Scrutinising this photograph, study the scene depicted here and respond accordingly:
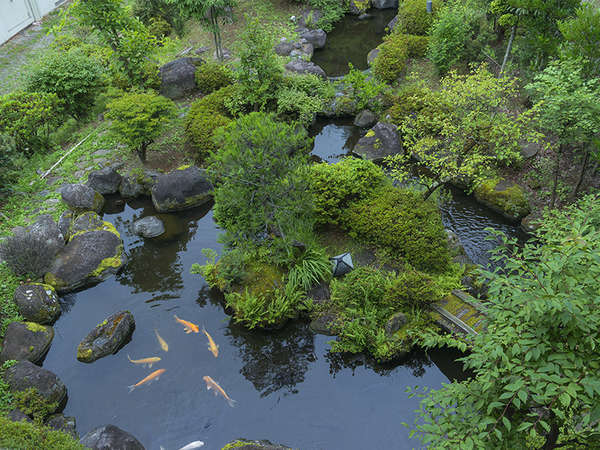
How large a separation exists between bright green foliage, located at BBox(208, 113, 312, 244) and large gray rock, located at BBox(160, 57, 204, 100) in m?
11.0

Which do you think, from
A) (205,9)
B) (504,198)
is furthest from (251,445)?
(205,9)

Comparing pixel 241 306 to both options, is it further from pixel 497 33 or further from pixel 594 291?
Answer: pixel 497 33

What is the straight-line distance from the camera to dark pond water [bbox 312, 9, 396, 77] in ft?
79.9

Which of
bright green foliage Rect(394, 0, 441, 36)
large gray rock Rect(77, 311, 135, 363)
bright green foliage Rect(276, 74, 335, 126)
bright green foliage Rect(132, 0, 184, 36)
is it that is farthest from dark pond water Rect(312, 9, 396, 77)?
large gray rock Rect(77, 311, 135, 363)

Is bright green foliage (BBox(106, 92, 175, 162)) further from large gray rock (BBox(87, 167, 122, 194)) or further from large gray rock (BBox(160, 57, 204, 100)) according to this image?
large gray rock (BBox(160, 57, 204, 100))

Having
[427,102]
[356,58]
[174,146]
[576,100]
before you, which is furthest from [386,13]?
[576,100]

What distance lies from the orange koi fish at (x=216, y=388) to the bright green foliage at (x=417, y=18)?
2246 cm

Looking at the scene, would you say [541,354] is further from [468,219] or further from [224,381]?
[468,219]

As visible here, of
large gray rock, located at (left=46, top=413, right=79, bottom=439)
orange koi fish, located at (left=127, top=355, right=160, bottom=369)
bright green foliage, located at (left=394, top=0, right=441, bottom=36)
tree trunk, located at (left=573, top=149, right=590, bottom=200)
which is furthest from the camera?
bright green foliage, located at (left=394, top=0, right=441, bottom=36)

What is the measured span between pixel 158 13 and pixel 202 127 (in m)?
13.6

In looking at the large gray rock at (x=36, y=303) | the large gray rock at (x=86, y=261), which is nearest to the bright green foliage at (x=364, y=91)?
the large gray rock at (x=86, y=261)

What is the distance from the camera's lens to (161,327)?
11586 millimetres

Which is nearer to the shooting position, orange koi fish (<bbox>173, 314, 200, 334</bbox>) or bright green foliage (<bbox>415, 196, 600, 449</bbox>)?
bright green foliage (<bbox>415, 196, 600, 449</bbox>)

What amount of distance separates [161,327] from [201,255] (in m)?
2.88
